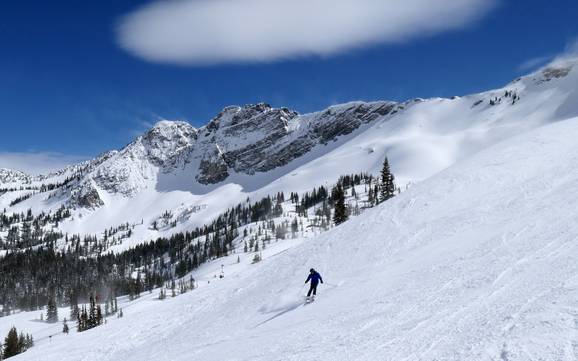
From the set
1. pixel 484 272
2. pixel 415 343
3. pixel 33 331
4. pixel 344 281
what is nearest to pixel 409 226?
pixel 344 281

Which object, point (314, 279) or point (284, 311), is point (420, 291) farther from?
point (284, 311)

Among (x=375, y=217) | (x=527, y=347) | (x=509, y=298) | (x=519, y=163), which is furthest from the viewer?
(x=519, y=163)

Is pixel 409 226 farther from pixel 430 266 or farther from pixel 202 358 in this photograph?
pixel 202 358

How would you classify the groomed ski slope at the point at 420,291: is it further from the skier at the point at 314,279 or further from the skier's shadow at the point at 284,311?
the skier at the point at 314,279

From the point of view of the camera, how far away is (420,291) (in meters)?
21.7

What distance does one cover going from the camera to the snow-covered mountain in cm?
1532

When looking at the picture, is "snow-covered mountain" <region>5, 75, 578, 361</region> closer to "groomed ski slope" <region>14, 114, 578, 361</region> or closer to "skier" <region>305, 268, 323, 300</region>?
"groomed ski slope" <region>14, 114, 578, 361</region>

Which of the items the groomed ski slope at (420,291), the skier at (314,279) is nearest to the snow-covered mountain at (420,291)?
the groomed ski slope at (420,291)

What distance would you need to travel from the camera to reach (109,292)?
186m

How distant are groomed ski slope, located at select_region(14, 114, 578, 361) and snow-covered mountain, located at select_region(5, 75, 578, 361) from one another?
9cm

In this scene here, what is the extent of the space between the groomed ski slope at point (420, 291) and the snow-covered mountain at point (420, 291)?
0.09 m

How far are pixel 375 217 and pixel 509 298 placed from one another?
2737 cm

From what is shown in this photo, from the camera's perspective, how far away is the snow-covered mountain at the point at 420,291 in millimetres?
15320

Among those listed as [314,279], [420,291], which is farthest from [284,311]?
[420,291]
